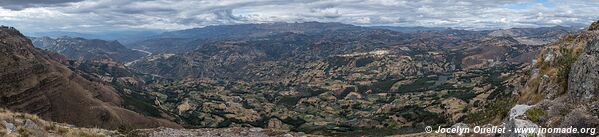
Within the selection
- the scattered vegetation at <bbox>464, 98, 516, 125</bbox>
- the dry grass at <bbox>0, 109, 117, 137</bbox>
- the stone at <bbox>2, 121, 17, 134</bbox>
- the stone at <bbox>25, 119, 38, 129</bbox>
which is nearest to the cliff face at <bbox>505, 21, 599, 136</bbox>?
the scattered vegetation at <bbox>464, 98, 516, 125</bbox>

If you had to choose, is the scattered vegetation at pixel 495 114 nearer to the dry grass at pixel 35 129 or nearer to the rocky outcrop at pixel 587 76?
the rocky outcrop at pixel 587 76

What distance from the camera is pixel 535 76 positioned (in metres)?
77.6

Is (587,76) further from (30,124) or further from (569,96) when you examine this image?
(30,124)

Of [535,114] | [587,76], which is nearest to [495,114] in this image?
[587,76]

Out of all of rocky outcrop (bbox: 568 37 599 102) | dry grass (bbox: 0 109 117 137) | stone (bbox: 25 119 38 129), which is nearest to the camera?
dry grass (bbox: 0 109 117 137)

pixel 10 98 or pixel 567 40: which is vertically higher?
pixel 567 40

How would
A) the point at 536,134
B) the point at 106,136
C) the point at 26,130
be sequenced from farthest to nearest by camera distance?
the point at 106,136 < the point at 26,130 < the point at 536,134

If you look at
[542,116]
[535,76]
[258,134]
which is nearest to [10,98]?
[258,134]

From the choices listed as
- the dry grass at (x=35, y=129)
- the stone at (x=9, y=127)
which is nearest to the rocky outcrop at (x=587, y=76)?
the dry grass at (x=35, y=129)

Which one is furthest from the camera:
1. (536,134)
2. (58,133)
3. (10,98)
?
(10,98)

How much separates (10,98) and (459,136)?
193089 millimetres

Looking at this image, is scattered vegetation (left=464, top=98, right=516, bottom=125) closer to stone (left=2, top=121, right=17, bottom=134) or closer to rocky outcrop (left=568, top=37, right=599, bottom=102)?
rocky outcrop (left=568, top=37, right=599, bottom=102)

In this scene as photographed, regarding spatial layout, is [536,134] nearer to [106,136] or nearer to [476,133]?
[476,133]

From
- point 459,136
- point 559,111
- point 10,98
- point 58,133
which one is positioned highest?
point 559,111
